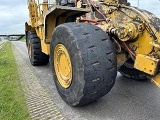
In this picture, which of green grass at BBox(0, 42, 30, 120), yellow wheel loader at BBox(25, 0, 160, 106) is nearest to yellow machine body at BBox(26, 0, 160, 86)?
yellow wheel loader at BBox(25, 0, 160, 106)

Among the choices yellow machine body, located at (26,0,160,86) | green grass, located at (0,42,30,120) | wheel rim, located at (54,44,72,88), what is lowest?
green grass, located at (0,42,30,120)

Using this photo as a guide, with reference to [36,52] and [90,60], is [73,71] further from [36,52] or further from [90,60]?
[36,52]

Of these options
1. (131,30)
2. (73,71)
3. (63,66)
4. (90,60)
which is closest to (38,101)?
(63,66)

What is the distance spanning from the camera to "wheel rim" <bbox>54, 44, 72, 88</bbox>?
14.4 ft

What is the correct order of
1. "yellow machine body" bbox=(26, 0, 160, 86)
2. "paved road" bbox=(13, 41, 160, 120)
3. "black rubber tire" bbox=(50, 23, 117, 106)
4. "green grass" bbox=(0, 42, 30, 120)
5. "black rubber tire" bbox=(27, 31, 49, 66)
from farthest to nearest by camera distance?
"black rubber tire" bbox=(27, 31, 49, 66) < "green grass" bbox=(0, 42, 30, 120) < "paved road" bbox=(13, 41, 160, 120) < "black rubber tire" bbox=(50, 23, 117, 106) < "yellow machine body" bbox=(26, 0, 160, 86)

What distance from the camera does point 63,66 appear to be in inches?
182

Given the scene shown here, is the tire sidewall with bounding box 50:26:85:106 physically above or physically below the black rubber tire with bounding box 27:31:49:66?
above

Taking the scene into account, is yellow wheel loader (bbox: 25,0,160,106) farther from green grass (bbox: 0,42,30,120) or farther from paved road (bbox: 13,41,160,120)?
green grass (bbox: 0,42,30,120)

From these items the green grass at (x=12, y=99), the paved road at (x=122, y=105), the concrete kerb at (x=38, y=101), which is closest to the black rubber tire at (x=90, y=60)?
the paved road at (x=122, y=105)

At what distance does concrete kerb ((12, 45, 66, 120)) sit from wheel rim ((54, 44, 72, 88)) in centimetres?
44

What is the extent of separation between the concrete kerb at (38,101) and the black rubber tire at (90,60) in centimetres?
48

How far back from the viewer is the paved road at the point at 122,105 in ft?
13.5

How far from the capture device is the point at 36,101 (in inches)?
192

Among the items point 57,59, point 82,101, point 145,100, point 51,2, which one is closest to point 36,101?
point 57,59
